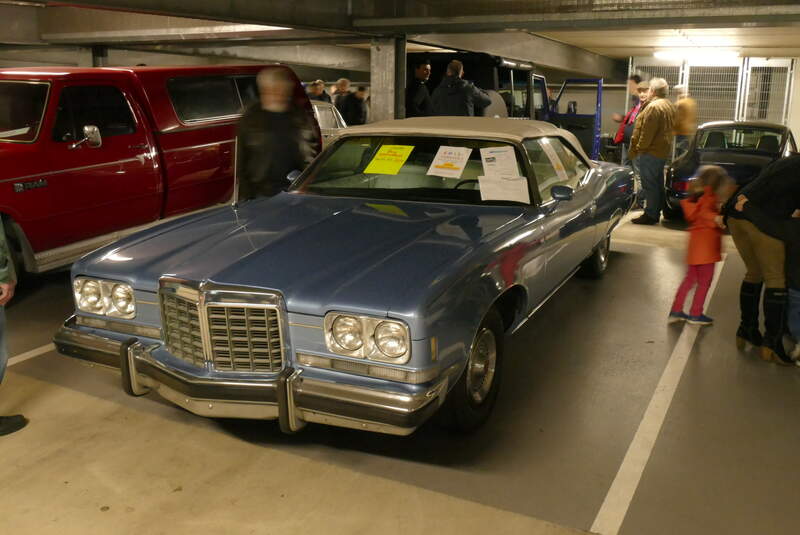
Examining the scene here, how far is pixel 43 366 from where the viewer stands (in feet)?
15.8

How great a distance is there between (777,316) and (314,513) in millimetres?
3453

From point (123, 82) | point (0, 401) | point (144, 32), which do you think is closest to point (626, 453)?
point (0, 401)

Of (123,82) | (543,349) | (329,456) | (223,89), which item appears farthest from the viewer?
(223,89)

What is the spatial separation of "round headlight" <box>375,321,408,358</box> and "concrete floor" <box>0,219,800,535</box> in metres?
0.69

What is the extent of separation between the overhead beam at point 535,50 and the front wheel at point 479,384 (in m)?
7.86

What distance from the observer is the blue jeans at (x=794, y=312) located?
4.79 meters

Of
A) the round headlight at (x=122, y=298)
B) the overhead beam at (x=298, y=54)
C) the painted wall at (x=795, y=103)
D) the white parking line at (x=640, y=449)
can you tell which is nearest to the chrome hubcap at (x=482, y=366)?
the white parking line at (x=640, y=449)

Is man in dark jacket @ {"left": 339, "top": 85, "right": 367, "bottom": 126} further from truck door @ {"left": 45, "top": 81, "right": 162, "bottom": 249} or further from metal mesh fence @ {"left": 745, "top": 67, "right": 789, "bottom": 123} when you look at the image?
metal mesh fence @ {"left": 745, "top": 67, "right": 789, "bottom": 123}

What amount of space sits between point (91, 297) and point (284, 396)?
136 cm

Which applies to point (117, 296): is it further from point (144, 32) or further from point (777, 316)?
point (144, 32)

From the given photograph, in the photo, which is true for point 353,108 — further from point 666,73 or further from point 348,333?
point 348,333

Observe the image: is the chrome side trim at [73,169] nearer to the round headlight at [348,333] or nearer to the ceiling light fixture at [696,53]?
the round headlight at [348,333]

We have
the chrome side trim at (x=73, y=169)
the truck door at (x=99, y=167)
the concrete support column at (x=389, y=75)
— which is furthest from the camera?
the concrete support column at (x=389, y=75)

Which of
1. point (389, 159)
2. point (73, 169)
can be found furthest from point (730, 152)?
point (73, 169)
